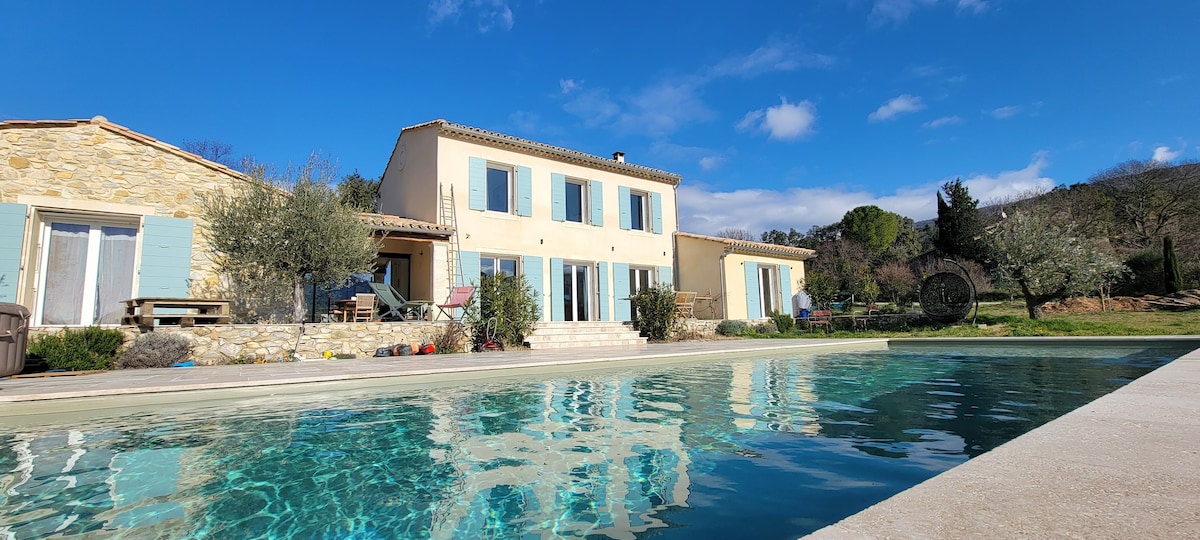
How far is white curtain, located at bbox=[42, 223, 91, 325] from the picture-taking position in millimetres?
8531

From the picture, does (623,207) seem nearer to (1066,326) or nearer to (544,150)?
(544,150)

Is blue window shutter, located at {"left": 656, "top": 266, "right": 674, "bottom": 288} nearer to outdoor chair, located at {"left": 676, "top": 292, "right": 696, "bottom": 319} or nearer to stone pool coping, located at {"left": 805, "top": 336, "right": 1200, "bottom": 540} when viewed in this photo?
outdoor chair, located at {"left": 676, "top": 292, "right": 696, "bottom": 319}

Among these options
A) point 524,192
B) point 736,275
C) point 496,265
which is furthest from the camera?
point 736,275

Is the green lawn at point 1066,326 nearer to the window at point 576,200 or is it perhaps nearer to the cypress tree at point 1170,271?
the cypress tree at point 1170,271

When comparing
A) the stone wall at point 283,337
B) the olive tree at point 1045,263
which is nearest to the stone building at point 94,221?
the stone wall at point 283,337

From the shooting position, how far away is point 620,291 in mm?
15102

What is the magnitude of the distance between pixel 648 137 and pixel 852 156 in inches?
329

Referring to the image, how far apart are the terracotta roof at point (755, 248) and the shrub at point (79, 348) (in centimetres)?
1375

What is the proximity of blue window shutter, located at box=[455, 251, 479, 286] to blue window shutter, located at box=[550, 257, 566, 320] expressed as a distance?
2.18m

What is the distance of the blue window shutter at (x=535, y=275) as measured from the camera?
43.8ft

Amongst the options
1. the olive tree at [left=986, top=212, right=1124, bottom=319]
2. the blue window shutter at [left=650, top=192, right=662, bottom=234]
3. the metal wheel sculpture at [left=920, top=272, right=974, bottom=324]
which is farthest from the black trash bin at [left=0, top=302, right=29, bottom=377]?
the olive tree at [left=986, top=212, right=1124, bottom=319]

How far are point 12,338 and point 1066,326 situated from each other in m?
19.0

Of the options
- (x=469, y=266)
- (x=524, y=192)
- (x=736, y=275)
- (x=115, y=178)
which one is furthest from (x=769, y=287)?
(x=115, y=178)

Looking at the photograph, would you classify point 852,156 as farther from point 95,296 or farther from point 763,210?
point 95,296
